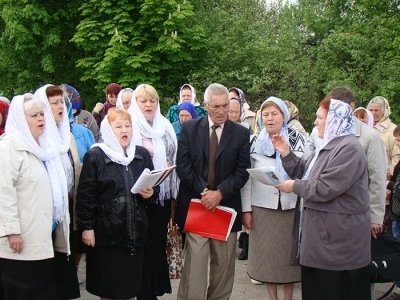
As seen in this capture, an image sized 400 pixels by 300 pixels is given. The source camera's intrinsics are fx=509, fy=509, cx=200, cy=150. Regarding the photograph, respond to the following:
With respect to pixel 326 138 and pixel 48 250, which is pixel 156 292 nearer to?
pixel 48 250

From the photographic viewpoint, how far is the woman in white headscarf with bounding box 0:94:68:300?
12.0 ft

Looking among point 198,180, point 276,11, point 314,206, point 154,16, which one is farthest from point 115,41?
point 276,11

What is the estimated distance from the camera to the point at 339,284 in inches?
157

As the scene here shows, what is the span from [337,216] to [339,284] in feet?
1.81

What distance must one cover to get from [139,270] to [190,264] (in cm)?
49

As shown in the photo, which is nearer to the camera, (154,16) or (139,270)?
(139,270)

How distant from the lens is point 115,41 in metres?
14.1

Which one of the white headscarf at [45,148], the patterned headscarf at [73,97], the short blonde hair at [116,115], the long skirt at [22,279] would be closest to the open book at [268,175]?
the short blonde hair at [116,115]

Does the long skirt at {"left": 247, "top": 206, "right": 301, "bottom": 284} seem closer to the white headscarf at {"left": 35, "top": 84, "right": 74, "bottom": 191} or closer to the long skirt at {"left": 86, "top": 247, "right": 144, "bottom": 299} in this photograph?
the long skirt at {"left": 86, "top": 247, "right": 144, "bottom": 299}

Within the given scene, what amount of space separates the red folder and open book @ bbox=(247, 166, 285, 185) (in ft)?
2.01

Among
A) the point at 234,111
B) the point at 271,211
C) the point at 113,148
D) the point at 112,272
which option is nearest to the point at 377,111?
the point at 234,111

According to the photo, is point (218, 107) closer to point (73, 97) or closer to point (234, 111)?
point (73, 97)

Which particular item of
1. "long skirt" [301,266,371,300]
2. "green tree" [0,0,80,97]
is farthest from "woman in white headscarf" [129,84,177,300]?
"green tree" [0,0,80,97]

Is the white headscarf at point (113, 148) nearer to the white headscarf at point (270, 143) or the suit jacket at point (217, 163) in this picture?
the suit jacket at point (217, 163)
